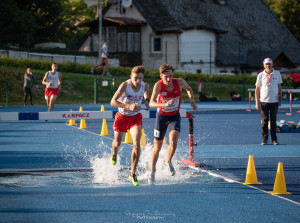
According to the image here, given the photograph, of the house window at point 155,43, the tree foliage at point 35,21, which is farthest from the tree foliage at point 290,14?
the tree foliage at point 35,21

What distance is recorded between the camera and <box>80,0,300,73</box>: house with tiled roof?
51.7m

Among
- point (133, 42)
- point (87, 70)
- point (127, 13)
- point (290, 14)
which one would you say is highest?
point (290, 14)

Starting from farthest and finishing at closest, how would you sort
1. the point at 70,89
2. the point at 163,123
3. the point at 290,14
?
the point at 290,14
the point at 70,89
the point at 163,123

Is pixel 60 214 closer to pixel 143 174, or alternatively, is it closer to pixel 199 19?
pixel 143 174

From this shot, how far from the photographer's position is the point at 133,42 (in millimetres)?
53625

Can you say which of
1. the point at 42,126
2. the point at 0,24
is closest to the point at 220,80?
the point at 0,24

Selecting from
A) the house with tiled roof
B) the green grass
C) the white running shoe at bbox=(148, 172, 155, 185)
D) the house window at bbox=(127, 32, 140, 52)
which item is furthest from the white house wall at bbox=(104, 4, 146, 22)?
the white running shoe at bbox=(148, 172, 155, 185)

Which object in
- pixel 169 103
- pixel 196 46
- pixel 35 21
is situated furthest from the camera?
pixel 35 21

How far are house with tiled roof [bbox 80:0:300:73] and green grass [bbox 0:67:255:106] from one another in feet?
32.1

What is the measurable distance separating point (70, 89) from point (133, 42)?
18.3 meters

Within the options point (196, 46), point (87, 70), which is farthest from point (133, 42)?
point (87, 70)

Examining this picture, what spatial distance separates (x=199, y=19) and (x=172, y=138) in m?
46.2

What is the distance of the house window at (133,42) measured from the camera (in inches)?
2101

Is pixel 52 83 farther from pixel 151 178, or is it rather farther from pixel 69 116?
pixel 151 178
